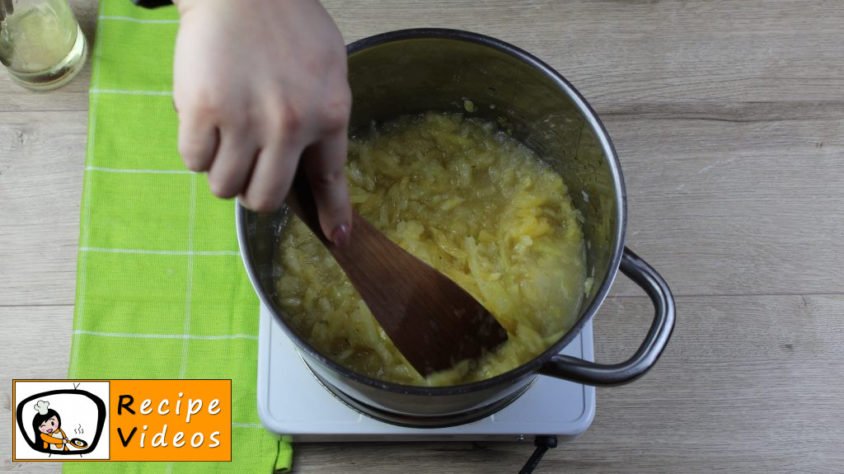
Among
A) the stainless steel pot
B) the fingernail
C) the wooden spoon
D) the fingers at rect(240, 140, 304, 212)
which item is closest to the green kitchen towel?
the stainless steel pot

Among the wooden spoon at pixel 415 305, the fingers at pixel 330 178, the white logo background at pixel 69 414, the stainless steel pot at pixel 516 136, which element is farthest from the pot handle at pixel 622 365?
the white logo background at pixel 69 414

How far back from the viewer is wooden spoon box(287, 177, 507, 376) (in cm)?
80

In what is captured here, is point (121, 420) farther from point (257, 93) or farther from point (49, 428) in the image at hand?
point (257, 93)

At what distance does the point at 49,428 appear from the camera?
3.32ft

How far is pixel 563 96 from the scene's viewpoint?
89 centimetres

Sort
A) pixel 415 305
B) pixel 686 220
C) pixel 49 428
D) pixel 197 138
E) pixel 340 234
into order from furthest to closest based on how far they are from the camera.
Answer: pixel 686 220
pixel 49 428
pixel 415 305
pixel 340 234
pixel 197 138

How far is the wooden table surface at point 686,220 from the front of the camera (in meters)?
1.03

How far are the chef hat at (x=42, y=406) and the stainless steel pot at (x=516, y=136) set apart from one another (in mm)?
354

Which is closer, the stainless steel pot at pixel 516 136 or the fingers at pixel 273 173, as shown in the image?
the fingers at pixel 273 173

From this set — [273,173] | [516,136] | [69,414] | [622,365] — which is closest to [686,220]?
[516,136]

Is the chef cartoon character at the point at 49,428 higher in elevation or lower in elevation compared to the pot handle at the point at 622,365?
lower

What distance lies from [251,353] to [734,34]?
34.7 inches

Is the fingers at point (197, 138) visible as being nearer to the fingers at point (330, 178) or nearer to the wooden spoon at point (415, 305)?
the fingers at point (330, 178)

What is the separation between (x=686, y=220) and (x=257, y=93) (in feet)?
2.55
